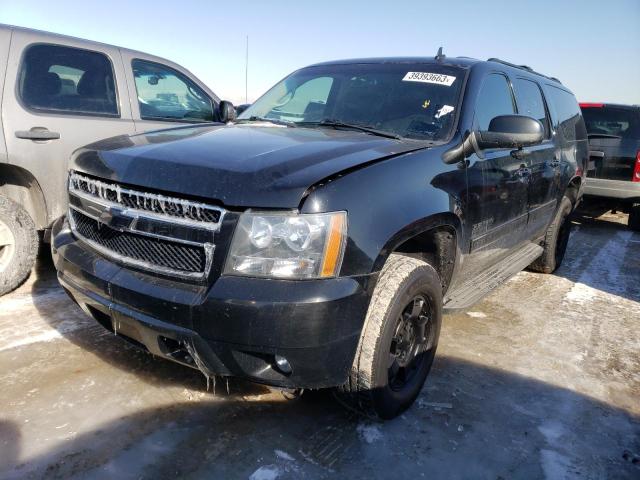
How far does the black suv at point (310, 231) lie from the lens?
2.03m

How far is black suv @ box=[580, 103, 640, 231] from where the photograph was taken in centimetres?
749

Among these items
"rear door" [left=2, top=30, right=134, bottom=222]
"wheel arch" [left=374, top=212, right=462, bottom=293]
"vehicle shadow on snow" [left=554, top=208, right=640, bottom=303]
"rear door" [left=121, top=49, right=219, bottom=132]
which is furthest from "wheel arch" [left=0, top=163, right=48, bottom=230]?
"vehicle shadow on snow" [left=554, top=208, right=640, bottom=303]

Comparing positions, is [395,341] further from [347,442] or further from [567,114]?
[567,114]

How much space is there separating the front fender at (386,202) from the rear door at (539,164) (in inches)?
59.9

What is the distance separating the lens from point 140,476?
215 centimetres

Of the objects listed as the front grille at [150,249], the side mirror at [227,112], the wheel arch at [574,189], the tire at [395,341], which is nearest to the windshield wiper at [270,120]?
the side mirror at [227,112]

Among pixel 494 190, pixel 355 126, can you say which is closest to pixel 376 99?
pixel 355 126

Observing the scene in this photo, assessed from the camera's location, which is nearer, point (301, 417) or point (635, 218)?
point (301, 417)

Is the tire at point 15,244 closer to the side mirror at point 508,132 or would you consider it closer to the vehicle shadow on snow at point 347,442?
the vehicle shadow on snow at point 347,442

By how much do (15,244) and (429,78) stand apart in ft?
10.6

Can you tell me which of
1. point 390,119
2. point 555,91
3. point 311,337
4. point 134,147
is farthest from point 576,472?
point 555,91

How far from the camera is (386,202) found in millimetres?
2275

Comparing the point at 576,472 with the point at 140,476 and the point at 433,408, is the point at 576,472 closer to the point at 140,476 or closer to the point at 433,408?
the point at 433,408

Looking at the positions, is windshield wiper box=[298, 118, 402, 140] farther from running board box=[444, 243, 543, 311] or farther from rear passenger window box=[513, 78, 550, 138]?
rear passenger window box=[513, 78, 550, 138]
